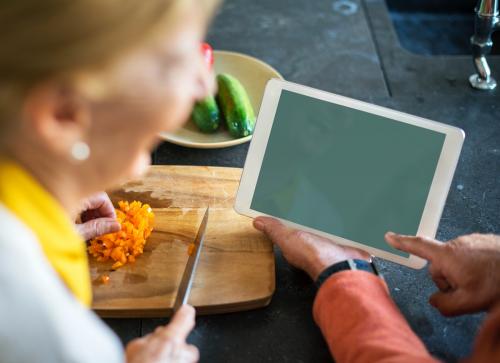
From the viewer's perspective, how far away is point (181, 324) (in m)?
0.83

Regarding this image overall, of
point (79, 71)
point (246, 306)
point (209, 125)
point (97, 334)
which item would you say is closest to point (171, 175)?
point (209, 125)

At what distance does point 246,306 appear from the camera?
92cm

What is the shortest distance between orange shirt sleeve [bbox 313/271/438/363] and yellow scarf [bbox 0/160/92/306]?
358 millimetres

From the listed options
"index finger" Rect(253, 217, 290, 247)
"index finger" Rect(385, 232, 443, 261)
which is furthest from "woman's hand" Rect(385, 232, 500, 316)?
"index finger" Rect(253, 217, 290, 247)

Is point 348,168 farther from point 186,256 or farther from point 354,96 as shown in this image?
point 354,96

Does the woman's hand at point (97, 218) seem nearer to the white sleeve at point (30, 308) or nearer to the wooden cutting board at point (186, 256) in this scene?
the wooden cutting board at point (186, 256)

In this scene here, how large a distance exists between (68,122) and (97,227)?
1.41 ft

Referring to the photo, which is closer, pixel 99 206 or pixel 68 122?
pixel 68 122

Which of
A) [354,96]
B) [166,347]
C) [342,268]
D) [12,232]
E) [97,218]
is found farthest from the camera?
[354,96]

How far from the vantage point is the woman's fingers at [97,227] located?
957 mm

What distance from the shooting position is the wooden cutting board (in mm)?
916

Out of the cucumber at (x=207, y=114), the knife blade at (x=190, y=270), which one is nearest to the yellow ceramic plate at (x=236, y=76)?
the cucumber at (x=207, y=114)

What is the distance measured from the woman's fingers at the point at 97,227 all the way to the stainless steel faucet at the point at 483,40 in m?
0.87

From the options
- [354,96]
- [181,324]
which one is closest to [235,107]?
[354,96]
